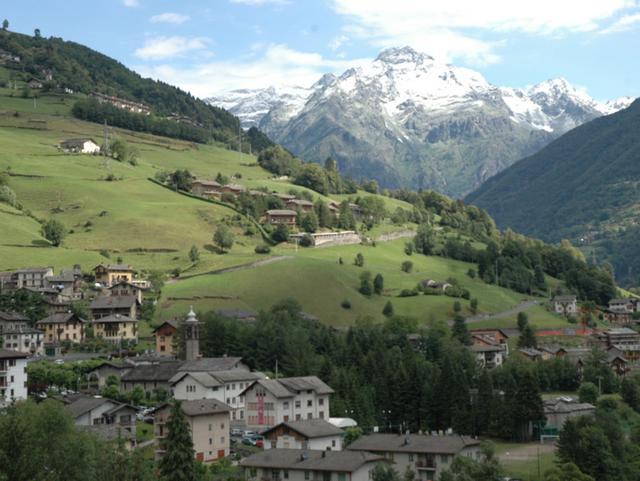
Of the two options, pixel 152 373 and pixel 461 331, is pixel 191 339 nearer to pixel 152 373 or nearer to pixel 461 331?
pixel 152 373

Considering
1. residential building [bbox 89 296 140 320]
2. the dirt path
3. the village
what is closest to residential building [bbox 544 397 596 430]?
the village

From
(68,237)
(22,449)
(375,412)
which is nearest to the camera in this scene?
(22,449)

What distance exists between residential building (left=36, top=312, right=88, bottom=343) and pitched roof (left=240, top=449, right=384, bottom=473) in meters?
50.8

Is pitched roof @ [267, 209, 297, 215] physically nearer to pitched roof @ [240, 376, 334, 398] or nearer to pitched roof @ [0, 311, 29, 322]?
pitched roof @ [0, 311, 29, 322]

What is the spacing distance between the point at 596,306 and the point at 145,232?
7392 cm

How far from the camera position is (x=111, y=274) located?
137 meters

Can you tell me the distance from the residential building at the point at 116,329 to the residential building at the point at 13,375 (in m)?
32.7

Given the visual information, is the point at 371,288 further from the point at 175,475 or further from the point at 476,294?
the point at 175,475

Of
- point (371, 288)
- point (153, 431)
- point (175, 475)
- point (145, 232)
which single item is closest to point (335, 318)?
point (371, 288)

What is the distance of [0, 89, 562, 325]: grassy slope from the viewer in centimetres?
13850

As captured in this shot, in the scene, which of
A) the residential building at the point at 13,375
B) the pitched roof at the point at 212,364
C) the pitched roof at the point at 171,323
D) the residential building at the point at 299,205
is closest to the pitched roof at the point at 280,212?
the residential building at the point at 299,205

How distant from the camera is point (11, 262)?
456ft

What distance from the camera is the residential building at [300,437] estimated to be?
3086 inches

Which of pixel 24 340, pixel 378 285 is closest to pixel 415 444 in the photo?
pixel 24 340
